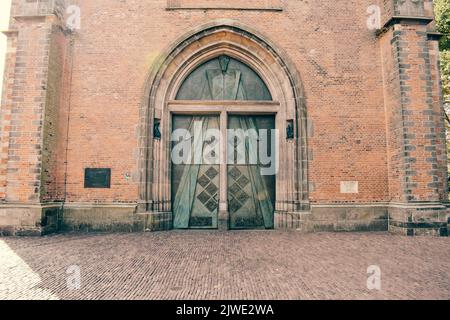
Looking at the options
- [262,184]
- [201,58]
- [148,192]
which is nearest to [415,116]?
[262,184]

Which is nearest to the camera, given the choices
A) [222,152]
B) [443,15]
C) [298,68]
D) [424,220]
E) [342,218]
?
[424,220]

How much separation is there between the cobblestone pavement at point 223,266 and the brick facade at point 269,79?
120 cm

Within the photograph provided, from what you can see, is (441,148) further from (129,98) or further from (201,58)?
(129,98)

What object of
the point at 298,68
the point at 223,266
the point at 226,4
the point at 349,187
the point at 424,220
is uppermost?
the point at 226,4

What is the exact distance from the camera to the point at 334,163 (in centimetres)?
732

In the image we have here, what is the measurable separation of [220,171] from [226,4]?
17.3 feet

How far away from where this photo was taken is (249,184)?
778 cm

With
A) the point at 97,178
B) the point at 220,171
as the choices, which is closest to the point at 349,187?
the point at 220,171

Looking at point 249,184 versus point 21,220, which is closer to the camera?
point 21,220

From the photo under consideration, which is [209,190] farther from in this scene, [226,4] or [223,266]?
[226,4]

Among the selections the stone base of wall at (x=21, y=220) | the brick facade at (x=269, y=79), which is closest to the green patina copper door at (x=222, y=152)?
the brick facade at (x=269, y=79)

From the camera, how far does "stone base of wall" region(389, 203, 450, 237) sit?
6.38 metres
